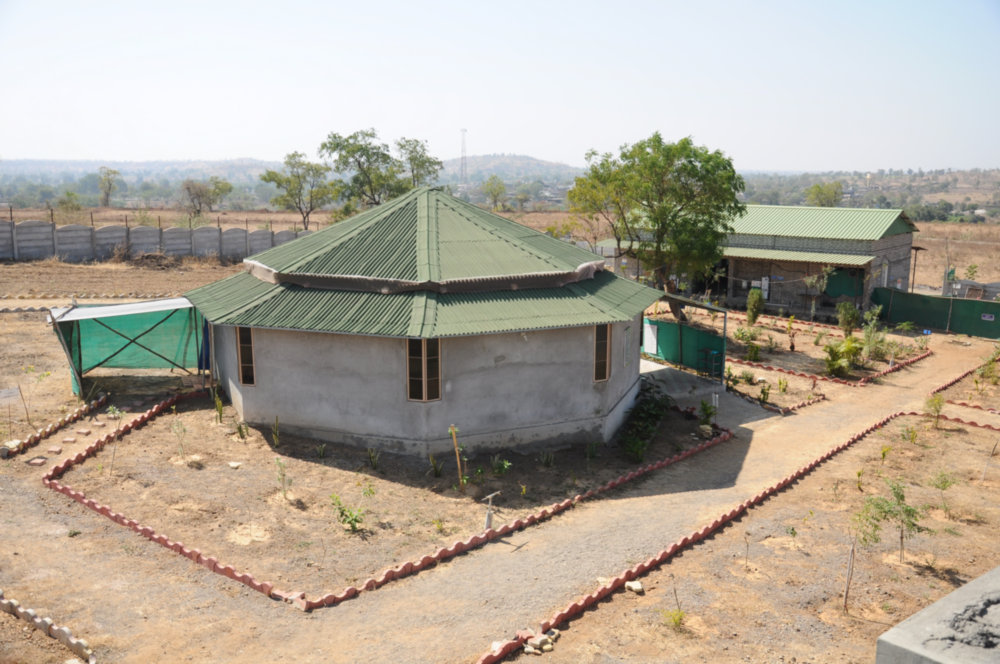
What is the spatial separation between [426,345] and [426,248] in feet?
12.7

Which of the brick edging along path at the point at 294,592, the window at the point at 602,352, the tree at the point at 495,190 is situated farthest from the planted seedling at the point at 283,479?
the tree at the point at 495,190

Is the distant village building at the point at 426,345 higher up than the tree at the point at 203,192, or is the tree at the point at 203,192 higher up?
the tree at the point at 203,192

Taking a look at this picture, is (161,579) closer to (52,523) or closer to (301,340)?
(52,523)

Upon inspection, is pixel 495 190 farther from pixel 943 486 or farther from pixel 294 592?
pixel 294 592

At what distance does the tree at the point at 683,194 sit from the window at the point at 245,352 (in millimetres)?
17567

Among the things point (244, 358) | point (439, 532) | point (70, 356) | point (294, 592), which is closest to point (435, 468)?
point (439, 532)

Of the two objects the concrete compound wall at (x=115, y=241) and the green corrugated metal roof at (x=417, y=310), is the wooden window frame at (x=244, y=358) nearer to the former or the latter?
the green corrugated metal roof at (x=417, y=310)

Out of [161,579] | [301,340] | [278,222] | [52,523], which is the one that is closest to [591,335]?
[301,340]

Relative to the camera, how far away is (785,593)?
12.9 m

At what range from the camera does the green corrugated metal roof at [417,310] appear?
18.0 m

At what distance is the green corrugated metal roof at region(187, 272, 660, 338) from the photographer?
18047 mm

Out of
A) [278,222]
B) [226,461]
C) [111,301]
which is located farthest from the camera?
[278,222]

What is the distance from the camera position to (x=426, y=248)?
68.7ft

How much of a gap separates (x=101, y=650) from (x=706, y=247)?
26.1 meters
